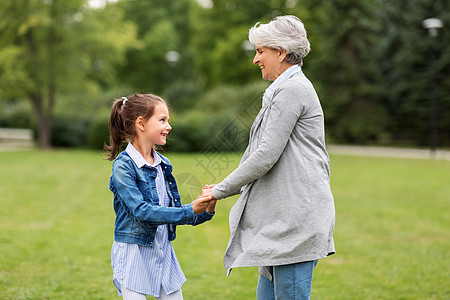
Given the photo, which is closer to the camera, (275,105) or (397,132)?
(275,105)

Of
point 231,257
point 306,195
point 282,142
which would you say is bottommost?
point 231,257

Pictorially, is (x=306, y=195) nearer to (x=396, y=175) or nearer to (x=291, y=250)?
(x=291, y=250)

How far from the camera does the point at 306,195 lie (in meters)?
2.55

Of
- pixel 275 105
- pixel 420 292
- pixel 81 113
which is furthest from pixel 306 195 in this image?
pixel 81 113

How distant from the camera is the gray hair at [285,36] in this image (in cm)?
261

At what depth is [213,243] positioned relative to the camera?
23.8 ft

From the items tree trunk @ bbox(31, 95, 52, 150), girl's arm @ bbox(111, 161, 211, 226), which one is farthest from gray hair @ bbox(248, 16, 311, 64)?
tree trunk @ bbox(31, 95, 52, 150)

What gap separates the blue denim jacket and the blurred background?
1377cm

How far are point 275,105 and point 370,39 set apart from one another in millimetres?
30736

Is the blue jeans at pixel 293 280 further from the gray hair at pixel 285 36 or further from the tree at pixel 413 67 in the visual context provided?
the tree at pixel 413 67

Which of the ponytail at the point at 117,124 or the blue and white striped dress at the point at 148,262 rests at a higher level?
the ponytail at the point at 117,124

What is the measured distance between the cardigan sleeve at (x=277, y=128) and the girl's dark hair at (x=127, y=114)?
67 cm

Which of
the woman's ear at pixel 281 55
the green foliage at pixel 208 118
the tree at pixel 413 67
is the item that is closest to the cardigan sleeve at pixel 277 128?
the woman's ear at pixel 281 55

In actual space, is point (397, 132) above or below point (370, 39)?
below
